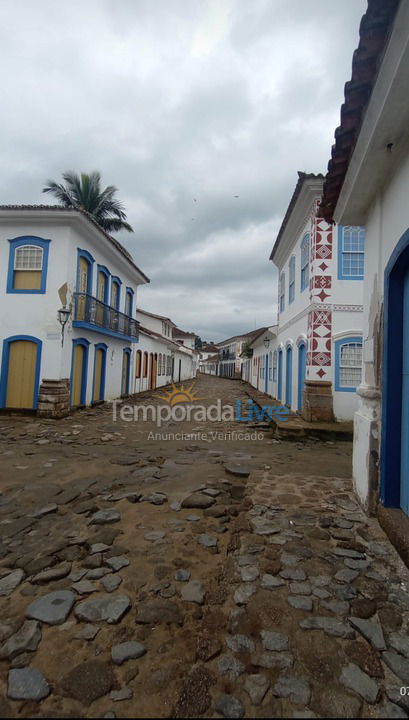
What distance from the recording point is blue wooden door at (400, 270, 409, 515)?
9.04ft


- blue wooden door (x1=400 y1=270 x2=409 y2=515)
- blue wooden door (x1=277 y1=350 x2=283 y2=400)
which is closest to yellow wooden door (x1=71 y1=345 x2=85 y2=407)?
blue wooden door (x1=277 y1=350 x2=283 y2=400)

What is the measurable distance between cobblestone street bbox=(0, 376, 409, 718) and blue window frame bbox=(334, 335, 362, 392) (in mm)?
4049

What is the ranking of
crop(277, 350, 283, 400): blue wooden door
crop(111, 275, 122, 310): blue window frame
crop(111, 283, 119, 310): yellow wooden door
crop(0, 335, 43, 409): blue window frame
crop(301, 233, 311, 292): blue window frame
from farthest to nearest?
crop(111, 283, 119, 310): yellow wooden door
crop(111, 275, 122, 310): blue window frame
crop(277, 350, 283, 400): blue wooden door
crop(0, 335, 43, 409): blue window frame
crop(301, 233, 311, 292): blue window frame

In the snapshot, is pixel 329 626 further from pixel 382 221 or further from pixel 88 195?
pixel 88 195

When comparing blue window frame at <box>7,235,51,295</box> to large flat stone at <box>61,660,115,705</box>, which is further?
blue window frame at <box>7,235,51,295</box>

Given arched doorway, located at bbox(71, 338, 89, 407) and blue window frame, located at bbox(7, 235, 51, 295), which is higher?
blue window frame, located at bbox(7, 235, 51, 295)

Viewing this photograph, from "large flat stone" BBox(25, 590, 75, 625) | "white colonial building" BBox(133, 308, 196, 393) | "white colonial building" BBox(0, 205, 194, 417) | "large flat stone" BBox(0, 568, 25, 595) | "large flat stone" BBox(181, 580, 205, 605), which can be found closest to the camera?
"large flat stone" BBox(25, 590, 75, 625)

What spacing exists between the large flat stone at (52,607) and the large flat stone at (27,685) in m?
0.33

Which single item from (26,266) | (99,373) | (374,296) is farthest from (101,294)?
(374,296)

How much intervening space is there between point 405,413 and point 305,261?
7022 millimetres

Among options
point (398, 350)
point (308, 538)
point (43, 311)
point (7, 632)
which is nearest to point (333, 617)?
point (308, 538)

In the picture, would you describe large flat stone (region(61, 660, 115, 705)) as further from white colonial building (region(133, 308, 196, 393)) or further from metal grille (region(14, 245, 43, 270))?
white colonial building (region(133, 308, 196, 393))

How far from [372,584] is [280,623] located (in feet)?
2.72

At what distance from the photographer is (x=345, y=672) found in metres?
1.57
